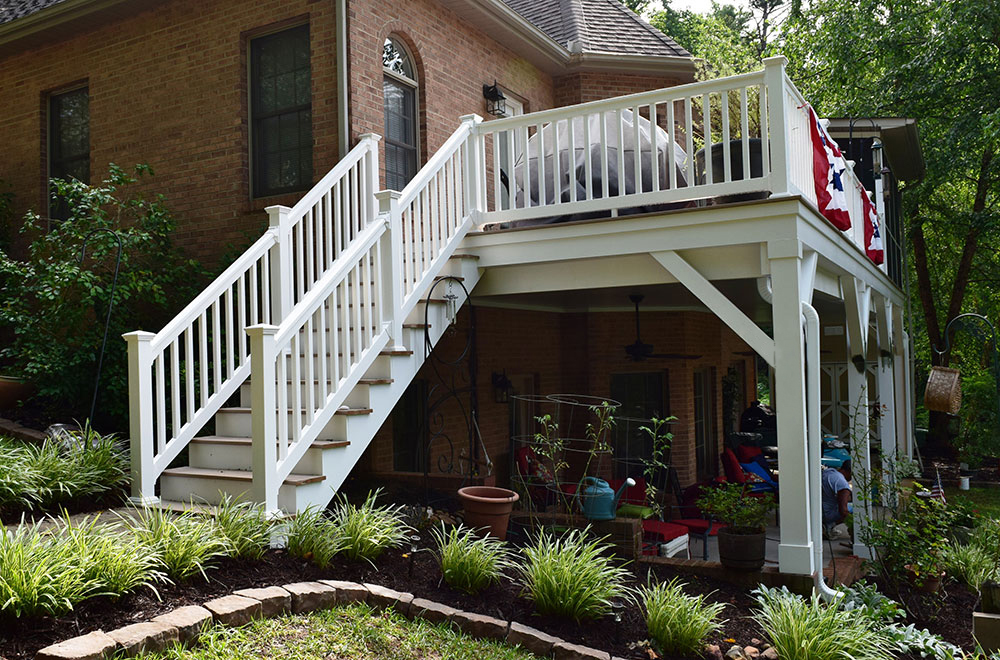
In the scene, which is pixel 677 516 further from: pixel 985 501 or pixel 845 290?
pixel 985 501

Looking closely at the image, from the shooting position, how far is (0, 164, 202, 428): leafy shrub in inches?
293

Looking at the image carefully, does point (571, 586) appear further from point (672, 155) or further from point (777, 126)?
point (777, 126)

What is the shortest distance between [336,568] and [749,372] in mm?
Answer: 13410

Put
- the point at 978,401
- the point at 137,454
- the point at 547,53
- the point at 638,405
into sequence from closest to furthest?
the point at 137,454
the point at 547,53
the point at 638,405
the point at 978,401

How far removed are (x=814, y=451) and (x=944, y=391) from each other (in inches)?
129

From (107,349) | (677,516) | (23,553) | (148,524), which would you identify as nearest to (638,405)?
(677,516)

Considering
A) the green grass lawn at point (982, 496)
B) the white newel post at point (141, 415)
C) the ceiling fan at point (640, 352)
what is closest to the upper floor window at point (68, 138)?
the white newel post at point (141, 415)

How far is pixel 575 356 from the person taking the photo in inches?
455

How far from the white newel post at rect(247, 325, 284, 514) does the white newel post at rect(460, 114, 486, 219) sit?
8.98 ft

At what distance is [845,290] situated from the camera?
831cm

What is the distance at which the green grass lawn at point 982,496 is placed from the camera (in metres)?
11.8

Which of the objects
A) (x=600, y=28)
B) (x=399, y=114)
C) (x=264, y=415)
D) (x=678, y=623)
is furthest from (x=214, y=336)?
(x=600, y=28)

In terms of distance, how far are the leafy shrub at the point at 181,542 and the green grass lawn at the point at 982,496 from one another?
11091mm

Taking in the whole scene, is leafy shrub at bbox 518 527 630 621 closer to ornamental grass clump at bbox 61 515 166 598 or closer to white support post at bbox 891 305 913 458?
ornamental grass clump at bbox 61 515 166 598
